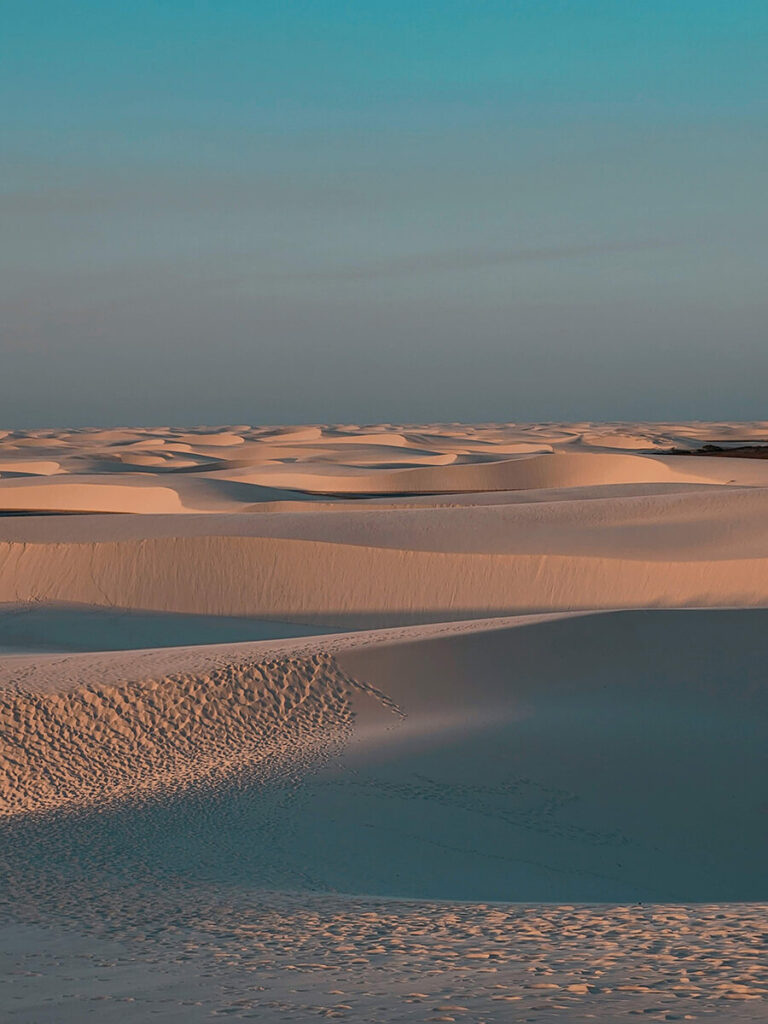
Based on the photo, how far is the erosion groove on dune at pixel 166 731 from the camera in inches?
242

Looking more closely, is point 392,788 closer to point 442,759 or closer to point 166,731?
point 442,759

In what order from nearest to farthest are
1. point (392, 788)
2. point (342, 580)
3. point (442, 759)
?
point (392, 788) → point (442, 759) → point (342, 580)

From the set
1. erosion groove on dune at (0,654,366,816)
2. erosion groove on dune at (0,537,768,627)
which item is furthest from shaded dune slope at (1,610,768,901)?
erosion groove on dune at (0,537,768,627)

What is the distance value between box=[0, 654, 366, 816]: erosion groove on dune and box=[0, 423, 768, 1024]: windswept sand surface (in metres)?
0.02

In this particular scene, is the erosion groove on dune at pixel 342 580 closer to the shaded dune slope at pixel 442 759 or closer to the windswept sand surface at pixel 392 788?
the windswept sand surface at pixel 392 788

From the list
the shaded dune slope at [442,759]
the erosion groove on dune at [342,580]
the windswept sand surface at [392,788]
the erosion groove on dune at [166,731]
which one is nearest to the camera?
the windswept sand surface at [392,788]

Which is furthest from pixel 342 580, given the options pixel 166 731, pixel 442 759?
pixel 442 759

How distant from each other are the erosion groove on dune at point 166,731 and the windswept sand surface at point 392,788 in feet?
0.06

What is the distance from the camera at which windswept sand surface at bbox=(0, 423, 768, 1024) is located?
312 cm

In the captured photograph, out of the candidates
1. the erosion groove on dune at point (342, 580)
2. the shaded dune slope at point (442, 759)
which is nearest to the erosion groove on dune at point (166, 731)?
the shaded dune slope at point (442, 759)

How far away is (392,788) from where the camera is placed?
5.73m

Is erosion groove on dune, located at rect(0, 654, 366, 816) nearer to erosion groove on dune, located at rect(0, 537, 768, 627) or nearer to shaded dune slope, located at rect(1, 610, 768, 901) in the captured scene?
shaded dune slope, located at rect(1, 610, 768, 901)

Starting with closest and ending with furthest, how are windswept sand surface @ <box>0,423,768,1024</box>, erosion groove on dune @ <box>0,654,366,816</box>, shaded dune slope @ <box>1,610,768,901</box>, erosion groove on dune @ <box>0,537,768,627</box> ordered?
windswept sand surface @ <box>0,423,768,1024</box> < shaded dune slope @ <box>1,610,768,901</box> < erosion groove on dune @ <box>0,654,366,816</box> < erosion groove on dune @ <box>0,537,768,627</box>

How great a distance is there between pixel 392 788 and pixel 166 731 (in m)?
1.62
